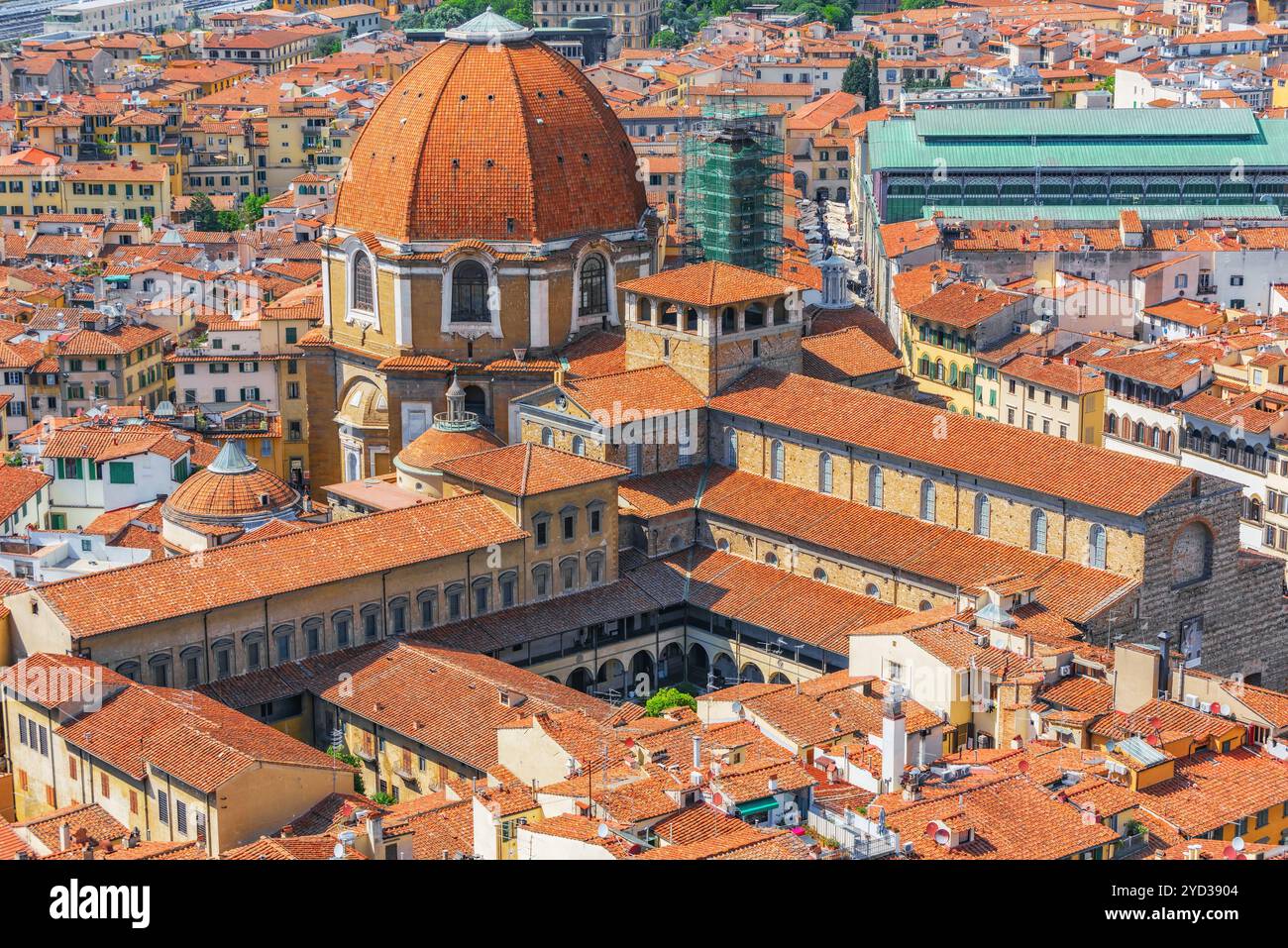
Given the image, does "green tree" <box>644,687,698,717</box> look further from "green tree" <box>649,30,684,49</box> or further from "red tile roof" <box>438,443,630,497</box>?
"green tree" <box>649,30,684,49</box>

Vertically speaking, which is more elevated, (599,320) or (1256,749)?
(599,320)

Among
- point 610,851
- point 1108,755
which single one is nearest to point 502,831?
point 610,851

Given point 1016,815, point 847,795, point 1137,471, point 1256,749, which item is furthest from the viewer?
point 1137,471

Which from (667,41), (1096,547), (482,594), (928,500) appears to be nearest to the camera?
(1096,547)

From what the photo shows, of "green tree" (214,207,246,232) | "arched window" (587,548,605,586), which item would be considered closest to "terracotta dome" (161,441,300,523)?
"arched window" (587,548,605,586)

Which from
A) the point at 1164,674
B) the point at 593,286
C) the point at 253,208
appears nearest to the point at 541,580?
the point at 593,286

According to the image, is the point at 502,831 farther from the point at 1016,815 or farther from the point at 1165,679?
the point at 1165,679

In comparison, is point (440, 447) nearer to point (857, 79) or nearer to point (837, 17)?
point (857, 79)
